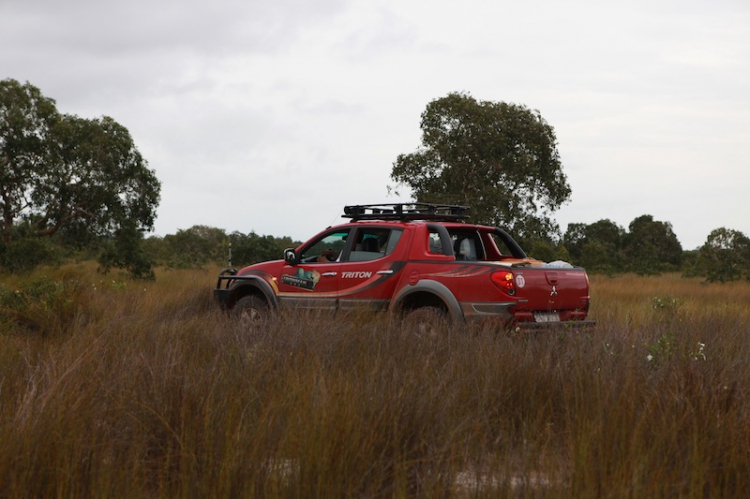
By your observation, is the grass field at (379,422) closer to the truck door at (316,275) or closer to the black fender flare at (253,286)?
the truck door at (316,275)

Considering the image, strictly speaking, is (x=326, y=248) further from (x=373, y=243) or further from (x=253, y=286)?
(x=253, y=286)

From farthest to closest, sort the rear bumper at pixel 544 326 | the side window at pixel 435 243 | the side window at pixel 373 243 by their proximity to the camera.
Answer: the side window at pixel 373 243 → the side window at pixel 435 243 → the rear bumper at pixel 544 326

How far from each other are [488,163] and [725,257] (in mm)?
9963

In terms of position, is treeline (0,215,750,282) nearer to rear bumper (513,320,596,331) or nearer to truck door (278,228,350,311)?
truck door (278,228,350,311)

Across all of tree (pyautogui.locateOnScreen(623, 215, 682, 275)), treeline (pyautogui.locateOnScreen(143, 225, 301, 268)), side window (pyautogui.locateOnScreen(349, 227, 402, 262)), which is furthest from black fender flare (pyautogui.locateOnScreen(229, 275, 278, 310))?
tree (pyautogui.locateOnScreen(623, 215, 682, 275))

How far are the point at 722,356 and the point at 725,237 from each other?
27.2 metres

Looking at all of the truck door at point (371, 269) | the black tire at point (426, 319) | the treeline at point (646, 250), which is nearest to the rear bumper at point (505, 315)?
the black tire at point (426, 319)

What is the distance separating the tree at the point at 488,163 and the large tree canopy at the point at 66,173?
1136 centimetres

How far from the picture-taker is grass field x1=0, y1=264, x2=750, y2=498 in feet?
13.9

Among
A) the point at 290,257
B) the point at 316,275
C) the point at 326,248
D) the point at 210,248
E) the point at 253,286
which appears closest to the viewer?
the point at 316,275

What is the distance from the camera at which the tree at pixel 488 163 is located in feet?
107

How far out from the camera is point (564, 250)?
35625 mm

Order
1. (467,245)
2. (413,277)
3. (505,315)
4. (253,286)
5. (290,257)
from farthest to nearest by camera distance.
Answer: (253,286) < (290,257) < (467,245) < (413,277) < (505,315)

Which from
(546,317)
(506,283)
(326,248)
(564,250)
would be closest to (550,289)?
(546,317)
